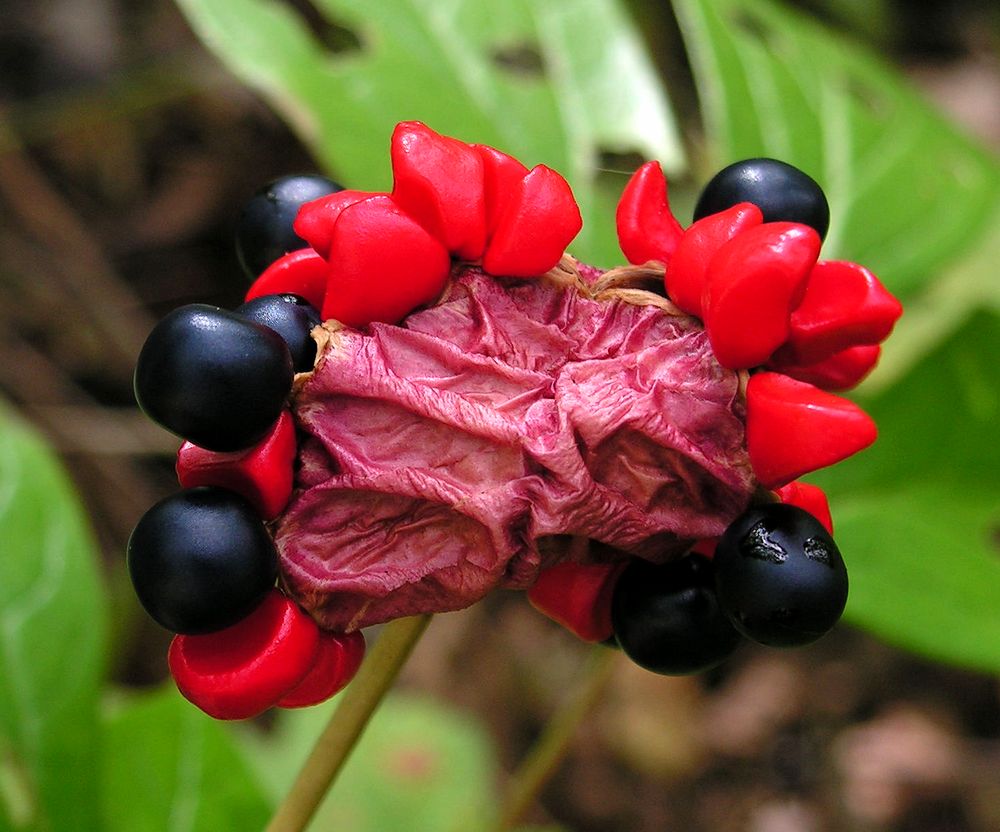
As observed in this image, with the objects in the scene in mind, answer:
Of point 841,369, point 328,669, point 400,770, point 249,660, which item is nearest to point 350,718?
point 328,669

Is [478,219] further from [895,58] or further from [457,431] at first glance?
[895,58]

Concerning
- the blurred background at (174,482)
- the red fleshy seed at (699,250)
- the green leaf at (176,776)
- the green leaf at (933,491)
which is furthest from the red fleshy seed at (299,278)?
the blurred background at (174,482)

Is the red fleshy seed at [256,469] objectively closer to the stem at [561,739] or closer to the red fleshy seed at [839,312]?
the red fleshy seed at [839,312]

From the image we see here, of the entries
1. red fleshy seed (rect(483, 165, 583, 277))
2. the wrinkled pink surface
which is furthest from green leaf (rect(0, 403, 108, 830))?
red fleshy seed (rect(483, 165, 583, 277))

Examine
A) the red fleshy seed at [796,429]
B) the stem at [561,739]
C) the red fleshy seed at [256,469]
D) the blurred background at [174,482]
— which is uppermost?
the red fleshy seed at [796,429]

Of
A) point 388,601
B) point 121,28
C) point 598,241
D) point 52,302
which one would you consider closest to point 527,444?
point 388,601

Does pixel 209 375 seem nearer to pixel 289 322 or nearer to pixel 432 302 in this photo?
pixel 289 322
